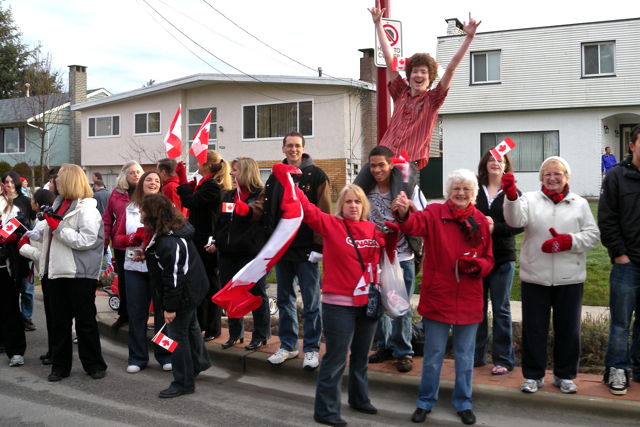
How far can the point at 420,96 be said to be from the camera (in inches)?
217

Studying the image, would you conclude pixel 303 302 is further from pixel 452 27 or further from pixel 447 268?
pixel 452 27

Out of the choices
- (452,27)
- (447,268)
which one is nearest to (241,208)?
(447,268)

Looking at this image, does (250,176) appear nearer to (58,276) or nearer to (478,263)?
(58,276)

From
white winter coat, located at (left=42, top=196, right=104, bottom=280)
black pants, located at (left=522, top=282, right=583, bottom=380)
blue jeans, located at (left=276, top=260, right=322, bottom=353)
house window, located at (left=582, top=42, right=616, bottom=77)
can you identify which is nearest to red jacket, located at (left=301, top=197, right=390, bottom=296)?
blue jeans, located at (left=276, top=260, right=322, bottom=353)

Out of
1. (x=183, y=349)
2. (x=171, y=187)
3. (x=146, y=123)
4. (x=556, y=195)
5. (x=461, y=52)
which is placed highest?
(x=146, y=123)

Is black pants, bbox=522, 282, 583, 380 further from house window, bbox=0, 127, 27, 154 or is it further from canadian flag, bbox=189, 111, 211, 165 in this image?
house window, bbox=0, 127, 27, 154

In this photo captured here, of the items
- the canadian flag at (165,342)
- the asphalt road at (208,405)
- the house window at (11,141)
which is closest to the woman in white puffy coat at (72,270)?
the asphalt road at (208,405)

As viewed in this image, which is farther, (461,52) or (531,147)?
(531,147)

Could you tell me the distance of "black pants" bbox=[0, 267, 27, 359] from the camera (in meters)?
6.68

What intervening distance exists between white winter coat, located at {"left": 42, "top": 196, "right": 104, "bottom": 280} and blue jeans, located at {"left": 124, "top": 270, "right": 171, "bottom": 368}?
423 mm

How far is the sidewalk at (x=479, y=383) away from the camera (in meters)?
4.65

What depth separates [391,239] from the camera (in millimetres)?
4738

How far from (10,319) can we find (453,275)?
5085 millimetres

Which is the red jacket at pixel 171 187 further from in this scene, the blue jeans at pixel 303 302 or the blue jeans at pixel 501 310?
the blue jeans at pixel 501 310
